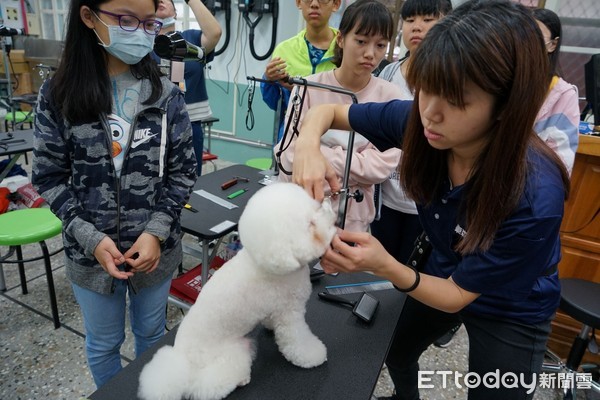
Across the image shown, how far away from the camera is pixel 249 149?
4.30 metres

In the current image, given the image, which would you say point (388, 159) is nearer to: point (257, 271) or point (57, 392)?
point (257, 271)

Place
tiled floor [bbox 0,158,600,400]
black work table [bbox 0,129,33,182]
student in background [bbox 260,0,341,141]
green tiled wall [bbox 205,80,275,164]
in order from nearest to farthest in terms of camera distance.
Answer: tiled floor [bbox 0,158,600,400], student in background [bbox 260,0,341,141], black work table [bbox 0,129,33,182], green tiled wall [bbox 205,80,275,164]

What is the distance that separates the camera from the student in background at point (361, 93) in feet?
4.14

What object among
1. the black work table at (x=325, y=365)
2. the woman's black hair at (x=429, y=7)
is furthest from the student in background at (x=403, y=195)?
the black work table at (x=325, y=365)

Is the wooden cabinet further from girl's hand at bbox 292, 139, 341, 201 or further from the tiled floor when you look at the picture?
girl's hand at bbox 292, 139, 341, 201

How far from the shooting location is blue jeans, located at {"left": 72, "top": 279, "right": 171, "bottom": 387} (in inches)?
38.9

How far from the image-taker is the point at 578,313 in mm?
1357

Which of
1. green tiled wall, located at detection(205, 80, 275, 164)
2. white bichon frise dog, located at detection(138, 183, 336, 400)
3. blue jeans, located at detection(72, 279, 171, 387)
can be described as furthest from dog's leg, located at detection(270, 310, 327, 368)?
green tiled wall, located at detection(205, 80, 275, 164)

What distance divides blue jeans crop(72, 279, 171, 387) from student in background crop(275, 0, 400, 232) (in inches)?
22.7

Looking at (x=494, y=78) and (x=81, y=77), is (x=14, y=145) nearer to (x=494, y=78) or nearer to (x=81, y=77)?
(x=81, y=77)

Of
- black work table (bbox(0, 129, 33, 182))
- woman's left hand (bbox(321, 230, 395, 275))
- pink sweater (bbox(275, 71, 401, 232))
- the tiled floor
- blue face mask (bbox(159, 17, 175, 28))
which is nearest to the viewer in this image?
woman's left hand (bbox(321, 230, 395, 275))

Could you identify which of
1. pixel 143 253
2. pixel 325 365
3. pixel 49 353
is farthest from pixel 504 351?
pixel 49 353

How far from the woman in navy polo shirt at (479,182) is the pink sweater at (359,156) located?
0.23 m

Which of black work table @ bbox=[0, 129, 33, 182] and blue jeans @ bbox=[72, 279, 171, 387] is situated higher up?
black work table @ bbox=[0, 129, 33, 182]
